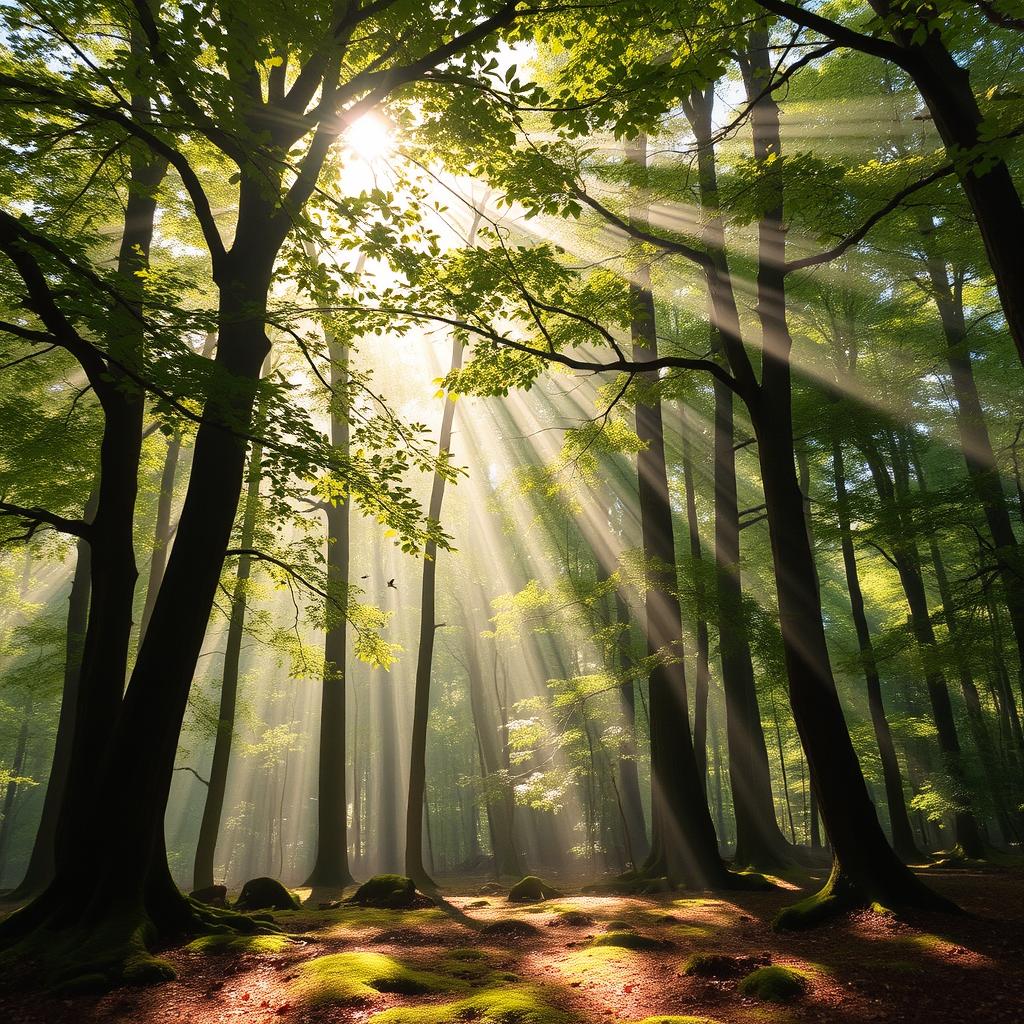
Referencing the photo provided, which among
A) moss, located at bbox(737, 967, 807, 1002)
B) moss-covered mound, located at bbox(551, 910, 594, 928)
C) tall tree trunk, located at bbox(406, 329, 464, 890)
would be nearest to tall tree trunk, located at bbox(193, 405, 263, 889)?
tall tree trunk, located at bbox(406, 329, 464, 890)

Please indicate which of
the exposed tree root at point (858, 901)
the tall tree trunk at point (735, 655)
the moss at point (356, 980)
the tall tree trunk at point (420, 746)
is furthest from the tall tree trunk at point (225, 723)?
the exposed tree root at point (858, 901)

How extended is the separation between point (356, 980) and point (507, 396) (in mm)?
7045

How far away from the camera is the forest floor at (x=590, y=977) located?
12.7ft

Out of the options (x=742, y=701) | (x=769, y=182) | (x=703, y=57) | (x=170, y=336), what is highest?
(x=769, y=182)

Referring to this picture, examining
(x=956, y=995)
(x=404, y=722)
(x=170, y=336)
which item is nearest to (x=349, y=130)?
(x=170, y=336)

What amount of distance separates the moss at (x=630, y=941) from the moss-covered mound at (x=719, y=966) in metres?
0.83

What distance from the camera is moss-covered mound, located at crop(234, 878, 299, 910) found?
31.4 feet

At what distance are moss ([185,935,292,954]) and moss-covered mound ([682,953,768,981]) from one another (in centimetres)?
353

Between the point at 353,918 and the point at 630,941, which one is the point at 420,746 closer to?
the point at 353,918

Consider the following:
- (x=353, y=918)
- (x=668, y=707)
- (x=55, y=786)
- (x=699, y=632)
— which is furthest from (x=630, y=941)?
(x=55, y=786)

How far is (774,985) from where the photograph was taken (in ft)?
13.9

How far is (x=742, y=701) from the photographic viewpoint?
13.9 metres

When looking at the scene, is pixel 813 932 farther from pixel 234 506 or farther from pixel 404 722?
pixel 404 722

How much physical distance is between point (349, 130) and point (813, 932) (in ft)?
31.6
